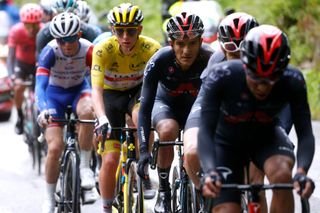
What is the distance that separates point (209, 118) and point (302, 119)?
626 millimetres

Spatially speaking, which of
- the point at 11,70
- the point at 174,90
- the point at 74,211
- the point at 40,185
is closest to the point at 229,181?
the point at 174,90

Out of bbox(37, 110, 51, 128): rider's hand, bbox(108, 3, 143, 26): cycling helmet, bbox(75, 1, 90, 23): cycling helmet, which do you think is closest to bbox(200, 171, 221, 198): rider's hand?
bbox(108, 3, 143, 26): cycling helmet

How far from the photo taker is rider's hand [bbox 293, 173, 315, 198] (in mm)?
5926

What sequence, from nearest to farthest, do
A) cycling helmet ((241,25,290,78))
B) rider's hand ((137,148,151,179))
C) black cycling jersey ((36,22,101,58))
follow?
cycling helmet ((241,25,290,78))
rider's hand ((137,148,151,179))
black cycling jersey ((36,22,101,58))

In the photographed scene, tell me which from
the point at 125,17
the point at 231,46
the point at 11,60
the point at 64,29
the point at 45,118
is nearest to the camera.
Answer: the point at 231,46

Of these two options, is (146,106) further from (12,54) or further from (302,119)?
(12,54)

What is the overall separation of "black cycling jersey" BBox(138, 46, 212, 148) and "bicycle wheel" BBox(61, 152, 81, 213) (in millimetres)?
1278

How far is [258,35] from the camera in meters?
6.15

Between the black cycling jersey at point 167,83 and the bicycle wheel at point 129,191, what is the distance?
0.72m

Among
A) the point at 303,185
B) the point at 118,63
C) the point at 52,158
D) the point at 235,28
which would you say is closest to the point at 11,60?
the point at 52,158

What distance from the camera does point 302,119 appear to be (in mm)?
6340

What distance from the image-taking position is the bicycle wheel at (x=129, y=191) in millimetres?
8547

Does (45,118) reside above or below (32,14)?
below

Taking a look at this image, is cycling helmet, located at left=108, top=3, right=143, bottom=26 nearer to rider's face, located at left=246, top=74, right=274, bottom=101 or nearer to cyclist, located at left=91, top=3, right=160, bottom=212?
cyclist, located at left=91, top=3, right=160, bottom=212
